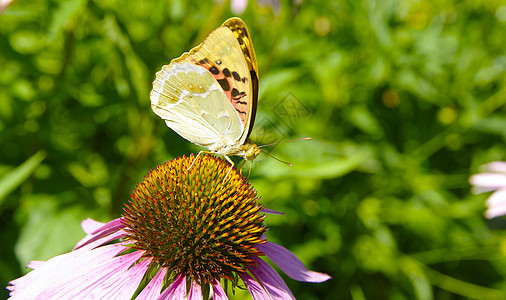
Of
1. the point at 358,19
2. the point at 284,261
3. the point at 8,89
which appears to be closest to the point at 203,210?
the point at 284,261

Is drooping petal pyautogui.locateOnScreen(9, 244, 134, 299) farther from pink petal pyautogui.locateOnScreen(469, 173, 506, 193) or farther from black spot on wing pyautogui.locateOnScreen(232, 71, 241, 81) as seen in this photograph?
pink petal pyautogui.locateOnScreen(469, 173, 506, 193)

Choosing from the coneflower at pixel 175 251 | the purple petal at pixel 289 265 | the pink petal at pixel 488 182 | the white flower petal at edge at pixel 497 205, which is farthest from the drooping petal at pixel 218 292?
the pink petal at pixel 488 182

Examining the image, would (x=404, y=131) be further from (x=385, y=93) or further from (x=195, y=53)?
(x=195, y=53)

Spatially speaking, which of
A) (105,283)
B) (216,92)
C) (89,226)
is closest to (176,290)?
(105,283)

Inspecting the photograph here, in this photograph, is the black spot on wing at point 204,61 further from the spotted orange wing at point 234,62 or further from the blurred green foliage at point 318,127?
the blurred green foliage at point 318,127

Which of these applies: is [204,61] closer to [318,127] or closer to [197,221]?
[197,221]

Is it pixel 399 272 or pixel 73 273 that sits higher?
pixel 399 272
